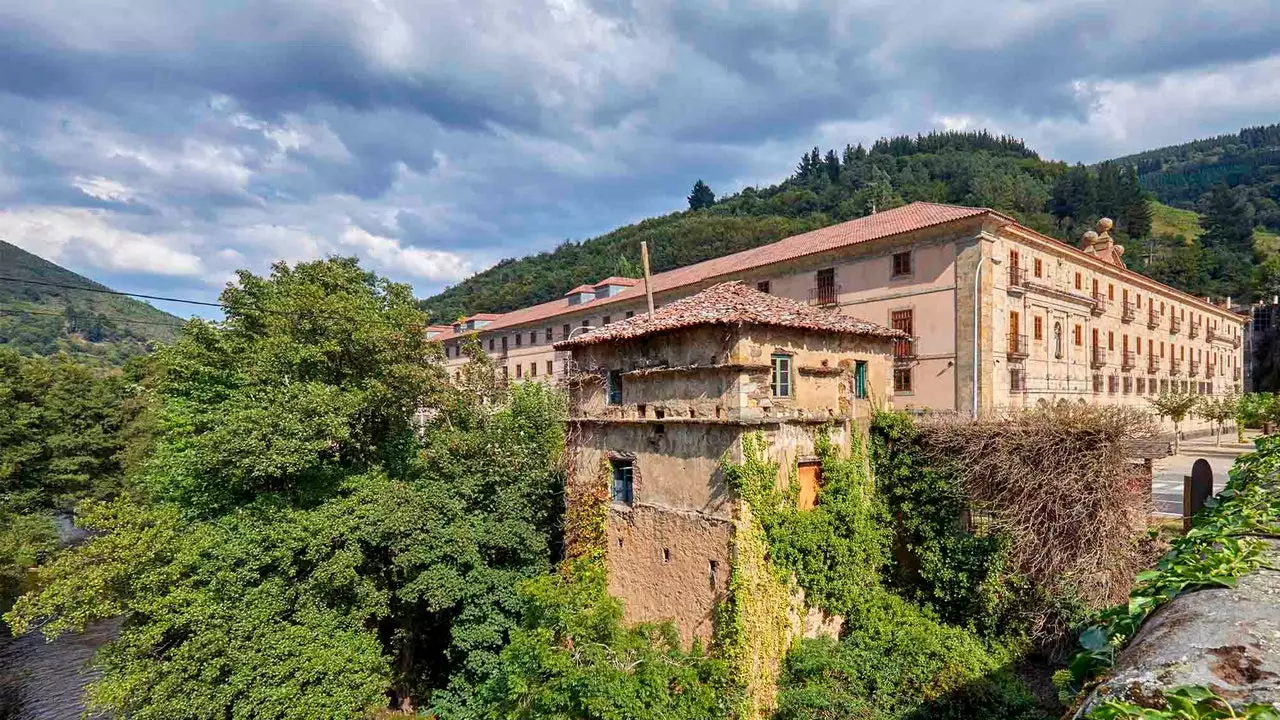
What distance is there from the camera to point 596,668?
12031 millimetres

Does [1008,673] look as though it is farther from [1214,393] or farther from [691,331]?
[1214,393]

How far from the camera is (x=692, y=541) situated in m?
13.3

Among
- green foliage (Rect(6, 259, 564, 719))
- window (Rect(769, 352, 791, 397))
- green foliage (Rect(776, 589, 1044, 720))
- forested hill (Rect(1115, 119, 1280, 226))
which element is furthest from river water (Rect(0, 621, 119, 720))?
forested hill (Rect(1115, 119, 1280, 226))

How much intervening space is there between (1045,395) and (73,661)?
145ft

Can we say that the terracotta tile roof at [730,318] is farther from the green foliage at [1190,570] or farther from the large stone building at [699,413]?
the green foliage at [1190,570]

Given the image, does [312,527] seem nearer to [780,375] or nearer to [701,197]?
[780,375]

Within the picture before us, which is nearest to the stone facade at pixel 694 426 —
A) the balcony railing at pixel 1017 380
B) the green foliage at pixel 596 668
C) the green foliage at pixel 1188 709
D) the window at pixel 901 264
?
the green foliage at pixel 596 668

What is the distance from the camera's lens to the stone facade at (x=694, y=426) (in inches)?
503

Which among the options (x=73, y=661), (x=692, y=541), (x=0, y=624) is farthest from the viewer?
(x=0, y=624)

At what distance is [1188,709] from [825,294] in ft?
90.1

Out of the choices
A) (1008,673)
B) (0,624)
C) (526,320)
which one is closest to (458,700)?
(1008,673)

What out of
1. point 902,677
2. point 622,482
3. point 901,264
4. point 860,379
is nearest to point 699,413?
point 622,482

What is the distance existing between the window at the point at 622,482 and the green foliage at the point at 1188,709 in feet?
42.1

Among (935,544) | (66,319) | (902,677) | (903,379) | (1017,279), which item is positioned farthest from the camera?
(66,319)
